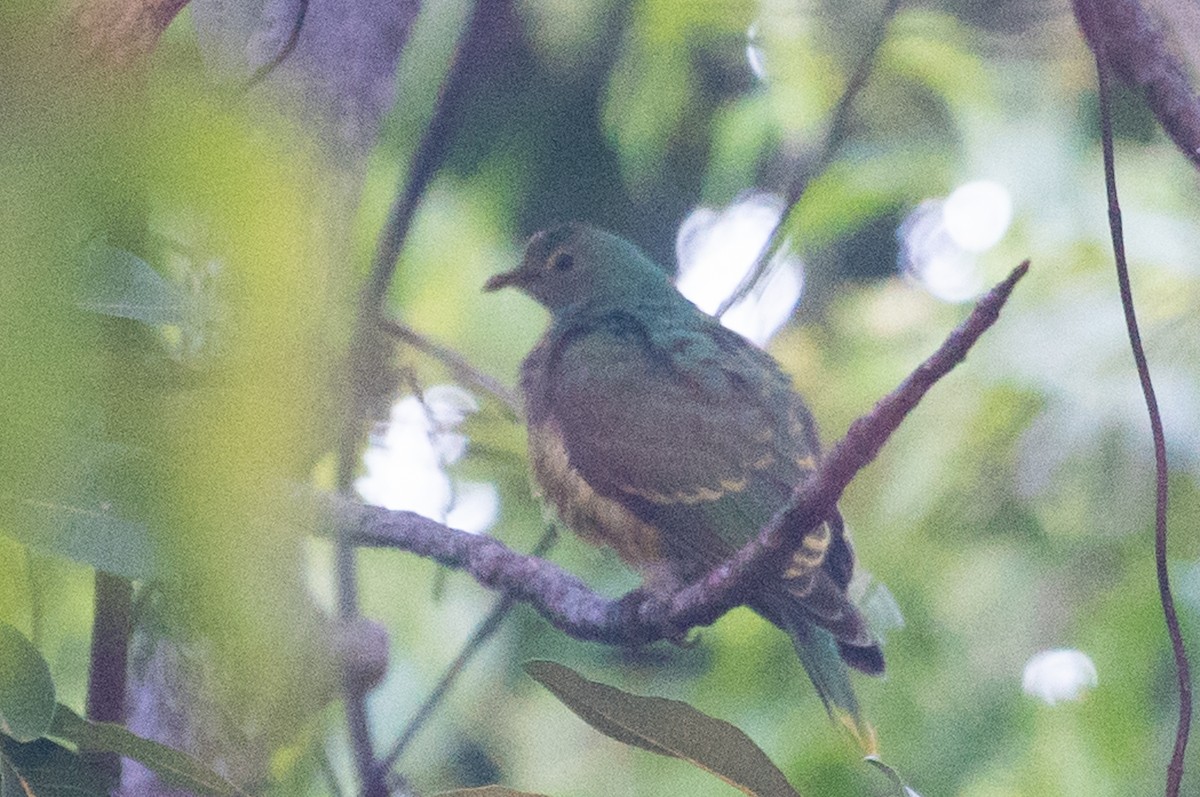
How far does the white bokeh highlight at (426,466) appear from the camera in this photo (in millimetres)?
760

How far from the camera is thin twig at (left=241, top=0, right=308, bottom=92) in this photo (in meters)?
0.67

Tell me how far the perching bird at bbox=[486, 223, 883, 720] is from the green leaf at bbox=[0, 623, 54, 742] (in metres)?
0.39

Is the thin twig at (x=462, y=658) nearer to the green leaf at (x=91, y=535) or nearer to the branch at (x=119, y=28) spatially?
the green leaf at (x=91, y=535)

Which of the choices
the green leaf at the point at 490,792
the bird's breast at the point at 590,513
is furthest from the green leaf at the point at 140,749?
the bird's breast at the point at 590,513

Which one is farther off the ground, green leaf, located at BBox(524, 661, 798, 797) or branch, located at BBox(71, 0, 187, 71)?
branch, located at BBox(71, 0, 187, 71)

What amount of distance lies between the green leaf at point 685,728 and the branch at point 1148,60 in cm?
53

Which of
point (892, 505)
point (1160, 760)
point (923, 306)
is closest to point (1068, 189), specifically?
point (923, 306)

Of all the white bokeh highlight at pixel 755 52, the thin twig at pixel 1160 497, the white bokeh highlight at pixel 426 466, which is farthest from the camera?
the white bokeh highlight at pixel 755 52

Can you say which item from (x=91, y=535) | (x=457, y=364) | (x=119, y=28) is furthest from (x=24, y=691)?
(x=457, y=364)

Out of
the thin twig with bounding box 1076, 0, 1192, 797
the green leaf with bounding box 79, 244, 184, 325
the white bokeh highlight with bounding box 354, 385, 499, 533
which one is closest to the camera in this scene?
the green leaf with bounding box 79, 244, 184, 325

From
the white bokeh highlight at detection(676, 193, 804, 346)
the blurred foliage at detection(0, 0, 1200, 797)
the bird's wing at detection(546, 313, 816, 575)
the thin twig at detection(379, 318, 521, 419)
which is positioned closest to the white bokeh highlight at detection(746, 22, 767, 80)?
the blurred foliage at detection(0, 0, 1200, 797)

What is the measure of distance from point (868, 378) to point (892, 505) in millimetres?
92

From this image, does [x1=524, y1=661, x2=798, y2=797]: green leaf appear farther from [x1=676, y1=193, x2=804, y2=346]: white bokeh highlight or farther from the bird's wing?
[x1=676, y1=193, x2=804, y2=346]: white bokeh highlight

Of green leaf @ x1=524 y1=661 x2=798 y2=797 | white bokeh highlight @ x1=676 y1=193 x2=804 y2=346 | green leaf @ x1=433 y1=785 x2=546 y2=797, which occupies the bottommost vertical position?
green leaf @ x1=433 y1=785 x2=546 y2=797
